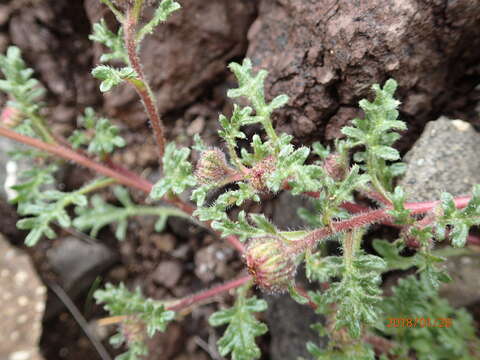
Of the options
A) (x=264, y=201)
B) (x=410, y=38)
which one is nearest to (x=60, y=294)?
(x=264, y=201)

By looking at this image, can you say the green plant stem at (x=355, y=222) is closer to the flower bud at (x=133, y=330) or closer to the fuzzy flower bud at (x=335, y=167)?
the fuzzy flower bud at (x=335, y=167)

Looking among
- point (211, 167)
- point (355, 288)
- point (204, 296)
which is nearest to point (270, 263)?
point (355, 288)

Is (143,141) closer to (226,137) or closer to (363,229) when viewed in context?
(226,137)

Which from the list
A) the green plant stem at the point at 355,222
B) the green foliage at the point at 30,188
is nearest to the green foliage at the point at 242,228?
the green plant stem at the point at 355,222

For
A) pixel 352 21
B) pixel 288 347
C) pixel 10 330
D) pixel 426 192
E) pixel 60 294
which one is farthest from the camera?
pixel 60 294

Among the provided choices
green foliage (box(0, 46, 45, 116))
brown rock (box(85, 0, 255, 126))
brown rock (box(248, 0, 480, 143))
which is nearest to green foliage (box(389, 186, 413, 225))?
brown rock (box(248, 0, 480, 143))

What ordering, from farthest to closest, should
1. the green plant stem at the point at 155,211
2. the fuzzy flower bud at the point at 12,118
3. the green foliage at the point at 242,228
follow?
1. the green plant stem at the point at 155,211
2. the fuzzy flower bud at the point at 12,118
3. the green foliage at the point at 242,228
